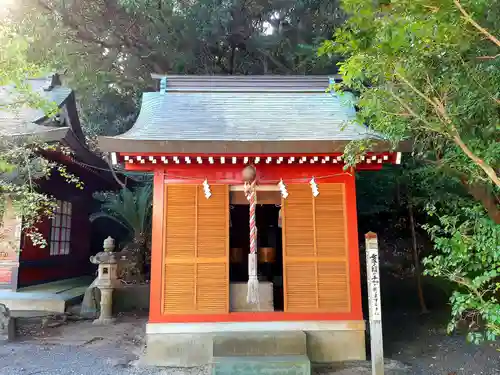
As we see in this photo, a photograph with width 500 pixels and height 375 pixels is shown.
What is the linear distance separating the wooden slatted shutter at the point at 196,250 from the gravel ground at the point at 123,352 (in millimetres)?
962

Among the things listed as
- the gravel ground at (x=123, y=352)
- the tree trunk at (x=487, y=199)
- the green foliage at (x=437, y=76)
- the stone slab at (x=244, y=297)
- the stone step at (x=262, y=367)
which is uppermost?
the green foliage at (x=437, y=76)

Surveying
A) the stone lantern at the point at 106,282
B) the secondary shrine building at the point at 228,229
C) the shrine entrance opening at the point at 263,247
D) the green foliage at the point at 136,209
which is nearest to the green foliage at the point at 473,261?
the secondary shrine building at the point at 228,229

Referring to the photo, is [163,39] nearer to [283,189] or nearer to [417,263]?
[283,189]

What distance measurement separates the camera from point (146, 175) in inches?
482

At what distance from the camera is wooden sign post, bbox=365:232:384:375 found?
4.85 m

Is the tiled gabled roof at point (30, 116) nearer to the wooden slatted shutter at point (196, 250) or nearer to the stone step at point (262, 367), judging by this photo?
the wooden slatted shutter at point (196, 250)

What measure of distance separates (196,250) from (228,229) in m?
0.59

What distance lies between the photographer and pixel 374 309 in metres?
4.99

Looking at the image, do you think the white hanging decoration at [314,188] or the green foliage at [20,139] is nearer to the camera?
the green foliage at [20,139]

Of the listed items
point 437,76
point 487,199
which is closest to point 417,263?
point 487,199

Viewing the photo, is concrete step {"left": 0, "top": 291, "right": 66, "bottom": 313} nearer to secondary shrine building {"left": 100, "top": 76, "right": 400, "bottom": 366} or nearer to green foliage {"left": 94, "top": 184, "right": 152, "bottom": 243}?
green foliage {"left": 94, "top": 184, "right": 152, "bottom": 243}

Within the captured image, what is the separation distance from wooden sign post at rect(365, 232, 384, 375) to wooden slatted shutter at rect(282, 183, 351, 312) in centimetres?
91

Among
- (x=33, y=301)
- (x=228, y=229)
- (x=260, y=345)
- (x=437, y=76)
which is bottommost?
(x=260, y=345)

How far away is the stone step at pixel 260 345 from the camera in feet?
17.7
